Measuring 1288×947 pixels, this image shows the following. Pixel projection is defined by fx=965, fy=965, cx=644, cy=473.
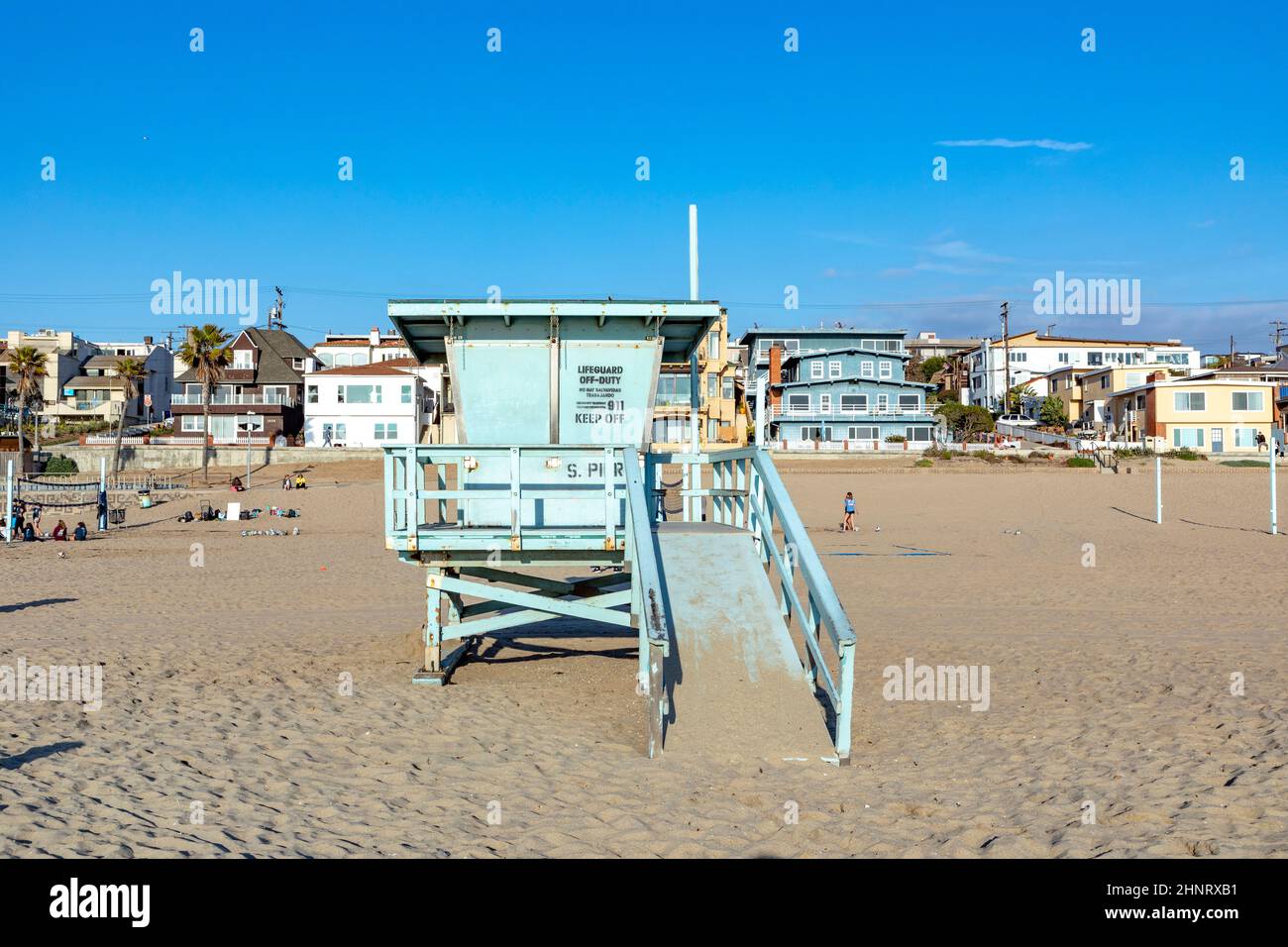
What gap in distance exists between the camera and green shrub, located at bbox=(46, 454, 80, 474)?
2094 inches

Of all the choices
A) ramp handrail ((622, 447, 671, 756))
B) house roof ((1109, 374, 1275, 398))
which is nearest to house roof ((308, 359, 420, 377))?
house roof ((1109, 374, 1275, 398))

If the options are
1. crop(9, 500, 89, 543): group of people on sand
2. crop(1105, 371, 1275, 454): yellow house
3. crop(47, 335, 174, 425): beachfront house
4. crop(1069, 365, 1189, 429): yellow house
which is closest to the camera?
crop(9, 500, 89, 543): group of people on sand

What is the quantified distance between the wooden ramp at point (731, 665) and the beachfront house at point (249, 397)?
61.6 m

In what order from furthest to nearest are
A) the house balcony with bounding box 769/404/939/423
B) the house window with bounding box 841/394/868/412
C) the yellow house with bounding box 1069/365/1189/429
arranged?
the yellow house with bounding box 1069/365/1189/429 → the house window with bounding box 841/394/868/412 → the house balcony with bounding box 769/404/939/423

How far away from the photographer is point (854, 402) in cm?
6525

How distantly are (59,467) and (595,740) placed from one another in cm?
5546

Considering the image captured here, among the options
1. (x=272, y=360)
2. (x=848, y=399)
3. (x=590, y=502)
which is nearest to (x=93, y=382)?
(x=272, y=360)

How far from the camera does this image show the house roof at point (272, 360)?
6888 cm

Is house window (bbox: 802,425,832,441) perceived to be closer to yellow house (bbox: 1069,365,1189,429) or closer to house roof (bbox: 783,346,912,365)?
house roof (bbox: 783,346,912,365)

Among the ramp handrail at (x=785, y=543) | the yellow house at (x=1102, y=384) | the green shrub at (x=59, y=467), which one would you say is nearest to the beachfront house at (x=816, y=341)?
the yellow house at (x=1102, y=384)

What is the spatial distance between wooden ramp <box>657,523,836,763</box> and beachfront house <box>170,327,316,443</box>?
6155cm
